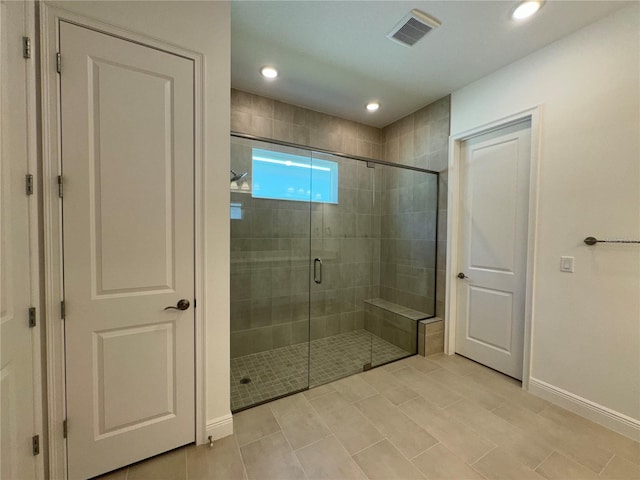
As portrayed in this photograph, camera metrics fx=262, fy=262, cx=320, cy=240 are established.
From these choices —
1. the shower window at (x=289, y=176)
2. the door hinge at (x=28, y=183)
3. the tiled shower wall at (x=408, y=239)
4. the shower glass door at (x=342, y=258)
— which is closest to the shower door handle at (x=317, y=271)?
the shower glass door at (x=342, y=258)

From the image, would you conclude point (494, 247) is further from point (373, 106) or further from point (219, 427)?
point (219, 427)

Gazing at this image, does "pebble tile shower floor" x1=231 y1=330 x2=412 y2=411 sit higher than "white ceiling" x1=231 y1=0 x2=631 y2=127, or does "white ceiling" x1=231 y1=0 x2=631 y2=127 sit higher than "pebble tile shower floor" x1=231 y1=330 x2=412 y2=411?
"white ceiling" x1=231 y1=0 x2=631 y2=127

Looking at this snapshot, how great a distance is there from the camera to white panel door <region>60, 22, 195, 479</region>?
1327 mm

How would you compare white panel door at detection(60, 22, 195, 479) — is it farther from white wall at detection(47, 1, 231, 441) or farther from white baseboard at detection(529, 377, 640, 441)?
white baseboard at detection(529, 377, 640, 441)

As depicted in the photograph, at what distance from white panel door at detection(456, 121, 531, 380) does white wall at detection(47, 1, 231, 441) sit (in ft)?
8.02

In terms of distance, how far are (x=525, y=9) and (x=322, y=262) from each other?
8.60 ft

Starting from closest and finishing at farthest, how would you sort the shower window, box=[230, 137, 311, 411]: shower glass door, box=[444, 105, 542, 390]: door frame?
1. box=[444, 105, 542, 390]: door frame
2. box=[230, 137, 311, 411]: shower glass door
3. the shower window

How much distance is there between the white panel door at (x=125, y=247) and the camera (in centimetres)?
133

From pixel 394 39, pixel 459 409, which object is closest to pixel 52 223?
pixel 394 39

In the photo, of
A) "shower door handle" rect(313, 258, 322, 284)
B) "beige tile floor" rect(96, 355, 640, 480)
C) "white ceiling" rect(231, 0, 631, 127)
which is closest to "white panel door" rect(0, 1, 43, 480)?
"beige tile floor" rect(96, 355, 640, 480)

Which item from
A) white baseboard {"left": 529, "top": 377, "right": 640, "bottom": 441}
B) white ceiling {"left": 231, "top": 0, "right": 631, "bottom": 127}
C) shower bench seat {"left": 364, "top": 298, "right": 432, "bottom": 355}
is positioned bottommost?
white baseboard {"left": 529, "top": 377, "right": 640, "bottom": 441}

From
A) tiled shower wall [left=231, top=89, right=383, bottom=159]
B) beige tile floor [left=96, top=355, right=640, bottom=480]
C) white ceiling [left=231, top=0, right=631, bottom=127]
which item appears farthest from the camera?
tiled shower wall [left=231, top=89, right=383, bottom=159]

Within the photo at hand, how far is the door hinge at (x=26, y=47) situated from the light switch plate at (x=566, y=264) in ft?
11.4

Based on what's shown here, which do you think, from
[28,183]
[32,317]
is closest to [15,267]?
[32,317]
